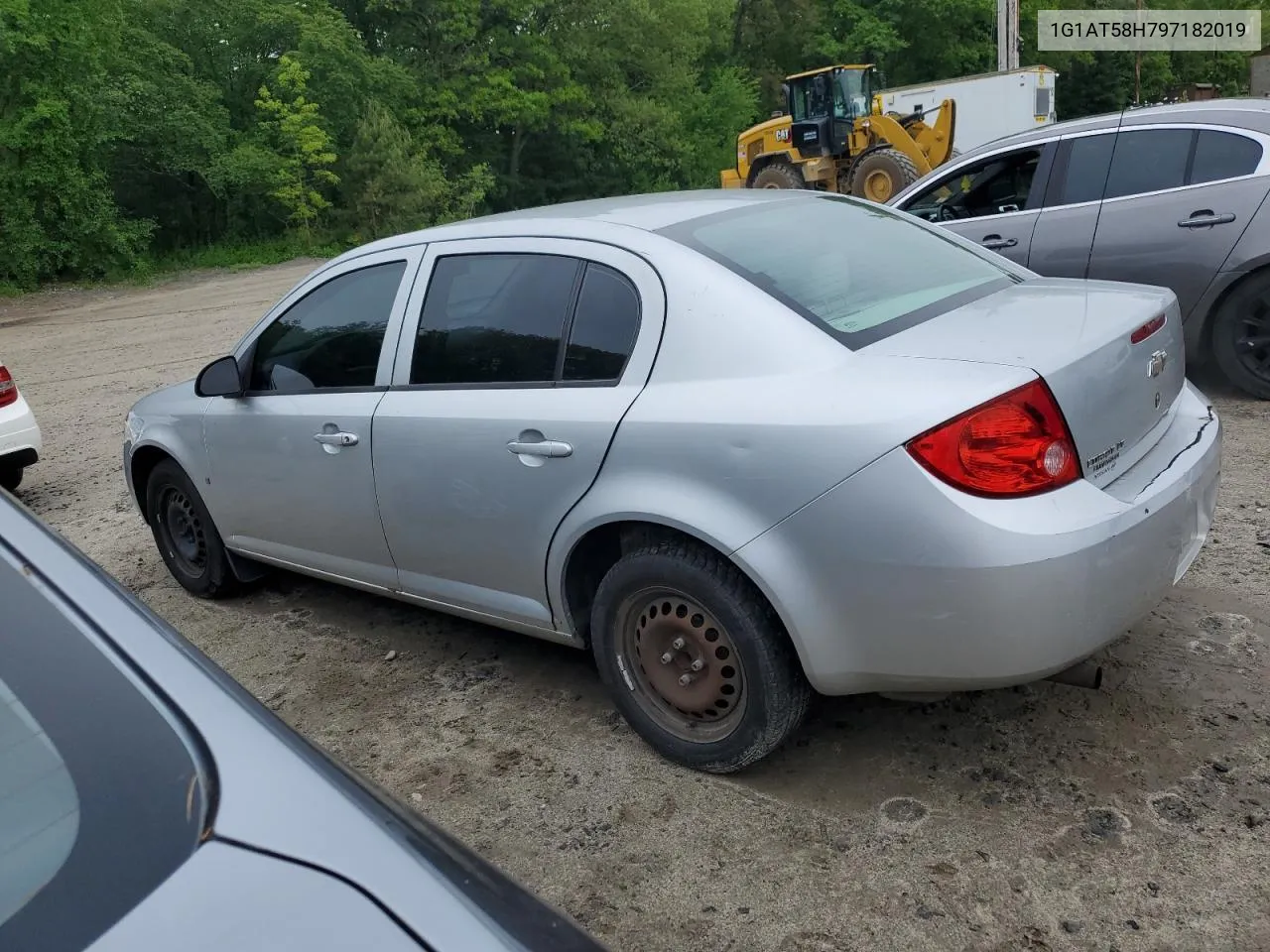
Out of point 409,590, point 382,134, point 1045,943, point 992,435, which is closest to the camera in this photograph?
point 1045,943

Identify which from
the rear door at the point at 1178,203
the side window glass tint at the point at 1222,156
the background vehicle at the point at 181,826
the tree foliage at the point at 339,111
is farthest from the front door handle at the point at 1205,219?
the tree foliage at the point at 339,111

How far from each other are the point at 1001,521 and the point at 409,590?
2140 millimetres

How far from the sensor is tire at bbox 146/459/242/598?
4.81m

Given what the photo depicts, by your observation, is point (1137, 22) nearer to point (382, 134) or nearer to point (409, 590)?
point (382, 134)

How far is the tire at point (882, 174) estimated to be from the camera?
1803 cm

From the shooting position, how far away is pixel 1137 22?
132 ft

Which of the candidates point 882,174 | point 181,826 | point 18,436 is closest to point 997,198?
point 18,436

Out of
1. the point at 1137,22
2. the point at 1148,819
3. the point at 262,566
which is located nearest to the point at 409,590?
the point at 262,566

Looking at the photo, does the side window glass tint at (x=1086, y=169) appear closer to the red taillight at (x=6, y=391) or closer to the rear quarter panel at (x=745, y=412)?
the rear quarter panel at (x=745, y=412)

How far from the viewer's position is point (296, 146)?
28.8 m

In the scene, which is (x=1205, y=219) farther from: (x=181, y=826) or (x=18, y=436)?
(x=18, y=436)

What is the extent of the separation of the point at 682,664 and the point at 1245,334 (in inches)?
184

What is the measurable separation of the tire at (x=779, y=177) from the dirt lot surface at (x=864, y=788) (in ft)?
62.0

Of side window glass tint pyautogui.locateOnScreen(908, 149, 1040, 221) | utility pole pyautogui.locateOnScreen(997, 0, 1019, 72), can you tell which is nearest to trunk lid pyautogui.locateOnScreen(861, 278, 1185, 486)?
side window glass tint pyautogui.locateOnScreen(908, 149, 1040, 221)
